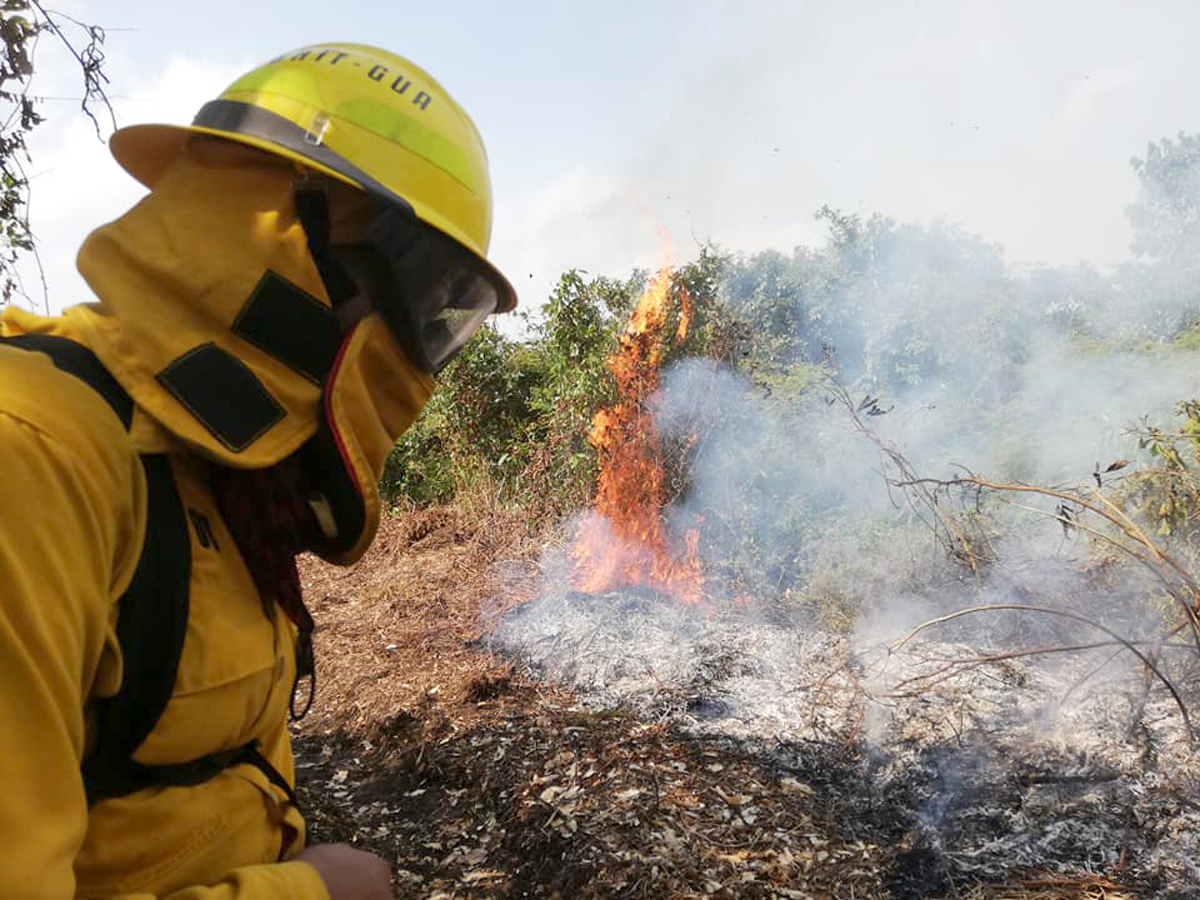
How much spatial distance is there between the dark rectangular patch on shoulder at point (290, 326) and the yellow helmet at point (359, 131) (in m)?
0.20

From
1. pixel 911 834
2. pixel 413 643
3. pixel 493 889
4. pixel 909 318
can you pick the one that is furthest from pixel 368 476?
pixel 909 318

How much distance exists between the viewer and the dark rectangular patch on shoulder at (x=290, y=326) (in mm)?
1065

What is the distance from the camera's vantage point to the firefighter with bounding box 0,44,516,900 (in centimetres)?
76

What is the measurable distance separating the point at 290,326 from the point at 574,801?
323 cm

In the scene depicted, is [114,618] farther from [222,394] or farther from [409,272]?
[409,272]

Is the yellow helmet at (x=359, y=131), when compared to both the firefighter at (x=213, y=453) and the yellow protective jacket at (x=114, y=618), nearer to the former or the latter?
the firefighter at (x=213, y=453)

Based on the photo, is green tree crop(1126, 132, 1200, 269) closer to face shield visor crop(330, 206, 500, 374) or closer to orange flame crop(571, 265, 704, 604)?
orange flame crop(571, 265, 704, 604)

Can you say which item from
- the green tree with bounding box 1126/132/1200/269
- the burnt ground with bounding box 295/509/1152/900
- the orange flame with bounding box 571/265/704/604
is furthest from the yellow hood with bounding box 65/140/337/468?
the green tree with bounding box 1126/132/1200/269

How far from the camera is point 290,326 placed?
1.10m

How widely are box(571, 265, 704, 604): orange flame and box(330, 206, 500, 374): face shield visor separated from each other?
211 inches

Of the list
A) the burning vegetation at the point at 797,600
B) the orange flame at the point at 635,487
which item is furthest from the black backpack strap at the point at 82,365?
the orange flame at the point at 635,487

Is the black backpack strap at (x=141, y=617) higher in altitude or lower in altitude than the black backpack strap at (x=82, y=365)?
lower

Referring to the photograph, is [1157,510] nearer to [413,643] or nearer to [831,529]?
[831,529]

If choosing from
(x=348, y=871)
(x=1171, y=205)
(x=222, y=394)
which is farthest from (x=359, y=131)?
(x=1171, y=205)
